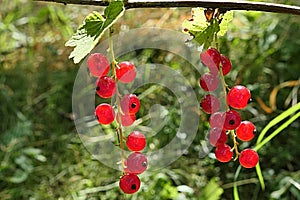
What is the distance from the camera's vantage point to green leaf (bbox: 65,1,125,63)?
1.60ft

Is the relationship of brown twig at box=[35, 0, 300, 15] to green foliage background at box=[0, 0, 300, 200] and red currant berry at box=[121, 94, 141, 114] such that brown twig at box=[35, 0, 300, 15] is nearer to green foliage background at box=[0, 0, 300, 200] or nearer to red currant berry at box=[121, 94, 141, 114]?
red currant berry at box=[121, 94, 141, 114]

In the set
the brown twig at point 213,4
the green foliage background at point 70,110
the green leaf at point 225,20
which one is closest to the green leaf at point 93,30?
the brown twig at point 213,4

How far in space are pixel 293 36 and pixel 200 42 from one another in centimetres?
99

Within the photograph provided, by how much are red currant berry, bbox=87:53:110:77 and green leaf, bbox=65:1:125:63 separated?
0.12ft

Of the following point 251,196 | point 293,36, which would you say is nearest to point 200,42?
point 251,196

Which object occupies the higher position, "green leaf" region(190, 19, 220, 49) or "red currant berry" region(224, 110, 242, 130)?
"green leaf" region(190, 19, 220, 49)

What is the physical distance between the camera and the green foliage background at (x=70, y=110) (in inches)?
48.8

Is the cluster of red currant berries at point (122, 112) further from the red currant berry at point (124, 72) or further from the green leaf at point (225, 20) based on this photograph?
the green leaf at point (225, 20)

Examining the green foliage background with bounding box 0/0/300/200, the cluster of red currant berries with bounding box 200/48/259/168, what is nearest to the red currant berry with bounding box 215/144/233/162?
the cluster of red currant berries with bounding box 200/48/259/168

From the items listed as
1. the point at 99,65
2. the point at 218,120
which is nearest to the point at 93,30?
the point at 99,65

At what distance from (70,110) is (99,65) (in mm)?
996

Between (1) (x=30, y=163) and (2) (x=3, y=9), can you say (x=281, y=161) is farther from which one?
(2) (x=3, y=9)


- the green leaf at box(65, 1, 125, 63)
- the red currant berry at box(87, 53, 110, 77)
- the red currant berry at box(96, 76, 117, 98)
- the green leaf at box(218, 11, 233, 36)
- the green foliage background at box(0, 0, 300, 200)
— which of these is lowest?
the green foliage background at box(0, 0, 300, 200)

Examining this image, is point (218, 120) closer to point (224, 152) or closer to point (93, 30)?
point (224, 152)
